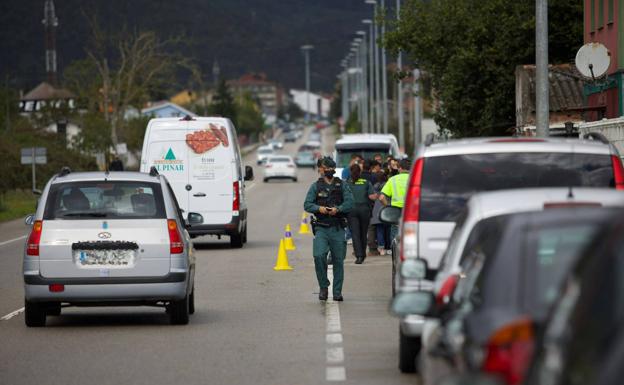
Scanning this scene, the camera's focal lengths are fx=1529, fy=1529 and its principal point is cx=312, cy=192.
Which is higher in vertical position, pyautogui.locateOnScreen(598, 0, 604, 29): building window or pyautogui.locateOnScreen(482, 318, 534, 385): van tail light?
pyautogui.locateOnScreen(598, 0, 604, 29): building window

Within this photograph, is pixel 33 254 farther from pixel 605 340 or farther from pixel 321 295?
pixel 605 340

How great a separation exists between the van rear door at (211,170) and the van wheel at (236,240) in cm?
60

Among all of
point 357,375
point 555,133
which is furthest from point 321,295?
point 555,133

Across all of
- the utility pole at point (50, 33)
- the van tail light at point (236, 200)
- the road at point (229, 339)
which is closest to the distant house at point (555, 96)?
the van tail light at point (236, 200)

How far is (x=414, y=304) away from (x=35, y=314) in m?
8.49

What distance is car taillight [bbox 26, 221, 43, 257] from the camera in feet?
47.9

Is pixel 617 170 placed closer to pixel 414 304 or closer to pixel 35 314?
pixel 414 304

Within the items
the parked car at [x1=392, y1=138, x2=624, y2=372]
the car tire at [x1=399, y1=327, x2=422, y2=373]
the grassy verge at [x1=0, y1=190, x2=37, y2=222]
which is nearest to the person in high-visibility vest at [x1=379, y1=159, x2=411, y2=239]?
the car tire at [x1=399, y1=327, x2=422, y2=373]

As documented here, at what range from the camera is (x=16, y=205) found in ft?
182

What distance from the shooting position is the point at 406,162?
78.2ft

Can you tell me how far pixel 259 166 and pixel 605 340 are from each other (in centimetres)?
10568

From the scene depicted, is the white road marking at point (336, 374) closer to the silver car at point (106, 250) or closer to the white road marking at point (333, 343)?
the white road marking at point (333, 343)

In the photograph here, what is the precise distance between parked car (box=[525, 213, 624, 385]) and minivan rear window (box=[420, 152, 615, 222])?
563cm

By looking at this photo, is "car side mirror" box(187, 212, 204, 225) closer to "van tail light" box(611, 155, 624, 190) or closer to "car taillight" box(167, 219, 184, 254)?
"car taillight" box(167, 219, 184, 254)
